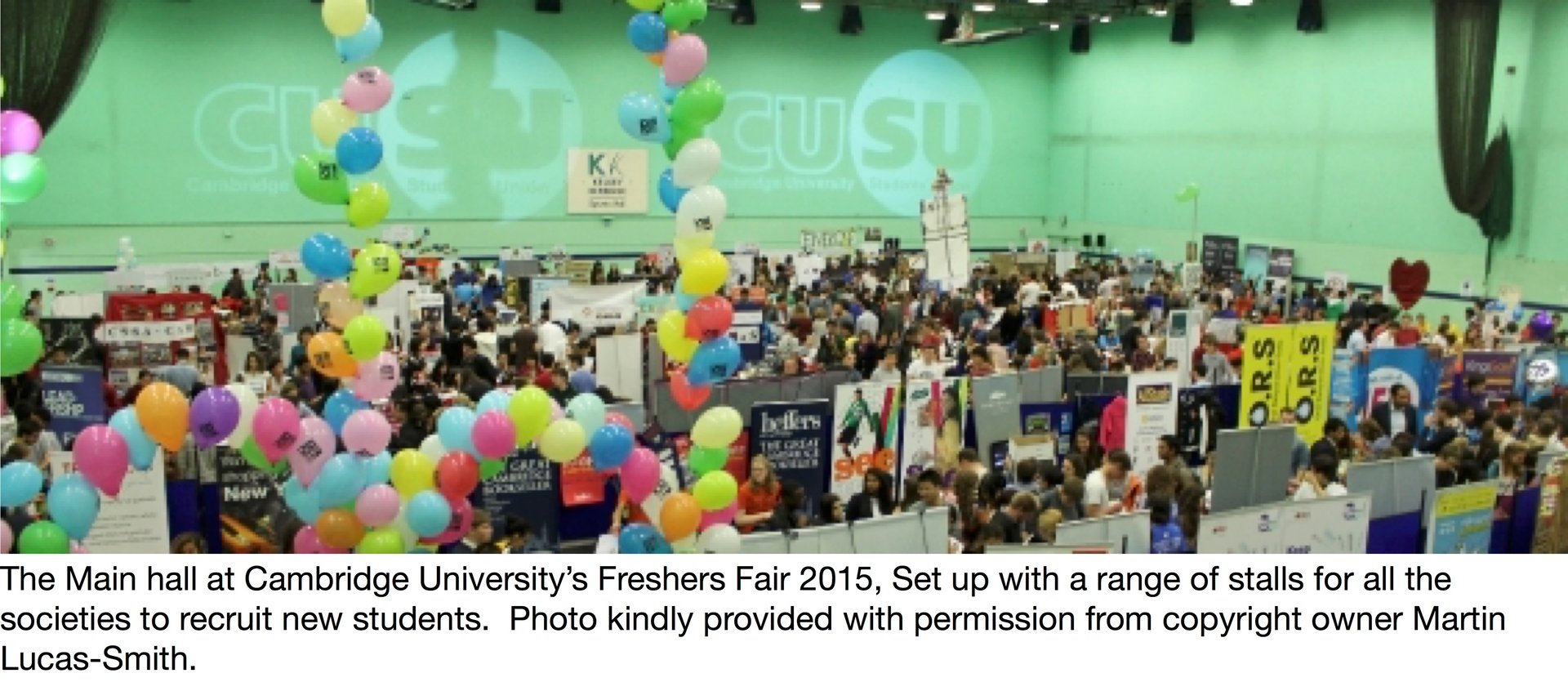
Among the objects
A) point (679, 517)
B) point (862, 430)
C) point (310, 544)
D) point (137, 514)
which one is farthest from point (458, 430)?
point (862, 430)

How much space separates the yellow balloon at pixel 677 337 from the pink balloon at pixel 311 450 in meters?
1.61

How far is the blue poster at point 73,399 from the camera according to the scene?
30.7 feet

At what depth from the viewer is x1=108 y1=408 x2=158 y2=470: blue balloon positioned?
5293 millimetres

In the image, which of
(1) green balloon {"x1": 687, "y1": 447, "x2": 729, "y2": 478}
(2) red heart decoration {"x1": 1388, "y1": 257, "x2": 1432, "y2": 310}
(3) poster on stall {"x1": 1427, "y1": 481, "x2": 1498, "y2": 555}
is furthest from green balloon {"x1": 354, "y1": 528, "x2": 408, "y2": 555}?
(2) red heart decoration {"x1": 1388, "y1": 257, "x2": 1432, "y2": 310}

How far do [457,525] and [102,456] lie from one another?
1.60 metres

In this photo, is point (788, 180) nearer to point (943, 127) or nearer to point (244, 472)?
point (943, 127)

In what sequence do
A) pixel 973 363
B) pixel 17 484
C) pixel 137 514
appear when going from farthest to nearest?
pixel 973 363 → pixel 137 514 → pixel 17 484

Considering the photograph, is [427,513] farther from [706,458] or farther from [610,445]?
[706,458]

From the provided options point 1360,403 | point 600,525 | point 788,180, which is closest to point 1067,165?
point 788,180

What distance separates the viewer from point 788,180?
89.7ft

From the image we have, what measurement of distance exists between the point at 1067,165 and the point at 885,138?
447 centimetres

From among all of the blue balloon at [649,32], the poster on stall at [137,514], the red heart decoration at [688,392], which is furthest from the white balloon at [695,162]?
the poster on stall at [137,514]

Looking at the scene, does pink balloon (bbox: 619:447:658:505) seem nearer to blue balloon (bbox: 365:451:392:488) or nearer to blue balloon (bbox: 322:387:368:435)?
blue balloon (bbox: 365:451:392:488)

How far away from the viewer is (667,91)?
618cm
